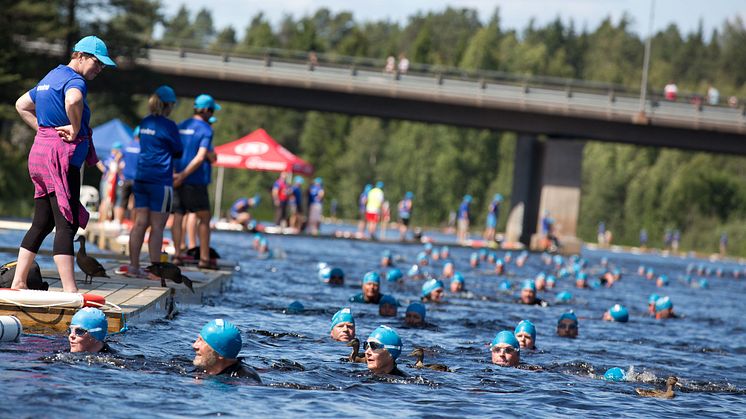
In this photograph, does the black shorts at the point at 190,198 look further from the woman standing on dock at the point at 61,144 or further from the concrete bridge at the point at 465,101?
the concrete bridge at the point at 465,101

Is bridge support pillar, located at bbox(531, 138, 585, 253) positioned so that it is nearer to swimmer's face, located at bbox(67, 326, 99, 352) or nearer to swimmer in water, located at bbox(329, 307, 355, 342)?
swimmer in water, located at bbox(329, 307, 355, 342)

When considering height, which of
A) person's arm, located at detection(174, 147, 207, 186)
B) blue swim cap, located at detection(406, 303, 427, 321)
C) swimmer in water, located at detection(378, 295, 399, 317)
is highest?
person's arm, located at detection(174, 147, 207, 186)

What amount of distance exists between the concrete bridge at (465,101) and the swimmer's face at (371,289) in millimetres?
35742

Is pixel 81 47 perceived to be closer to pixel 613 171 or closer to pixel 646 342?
pixel 646 342

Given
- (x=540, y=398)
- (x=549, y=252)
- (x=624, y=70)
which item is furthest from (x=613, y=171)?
(x=540, y=398)

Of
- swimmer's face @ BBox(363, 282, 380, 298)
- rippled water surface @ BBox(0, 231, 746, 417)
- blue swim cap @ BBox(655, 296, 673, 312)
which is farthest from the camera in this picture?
blue swim cap @ BBox(655, 296, 673, 312)

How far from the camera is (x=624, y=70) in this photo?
13725 centimetres

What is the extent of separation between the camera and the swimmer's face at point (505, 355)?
1188cm

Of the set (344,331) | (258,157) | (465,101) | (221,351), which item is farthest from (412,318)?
(465,101)

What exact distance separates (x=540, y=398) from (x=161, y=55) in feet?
148

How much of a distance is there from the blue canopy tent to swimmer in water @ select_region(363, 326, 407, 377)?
24.9 m

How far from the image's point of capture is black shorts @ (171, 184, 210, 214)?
573 inches

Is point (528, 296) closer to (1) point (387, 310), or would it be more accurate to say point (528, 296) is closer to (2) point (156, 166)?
(1) point (387, 310)

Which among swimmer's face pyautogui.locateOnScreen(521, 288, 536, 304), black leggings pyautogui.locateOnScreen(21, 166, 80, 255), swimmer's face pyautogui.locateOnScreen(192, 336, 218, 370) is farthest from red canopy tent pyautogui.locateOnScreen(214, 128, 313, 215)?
swimmer's face pyautogui.locateOnScreen(192, 336, 218, 370)
